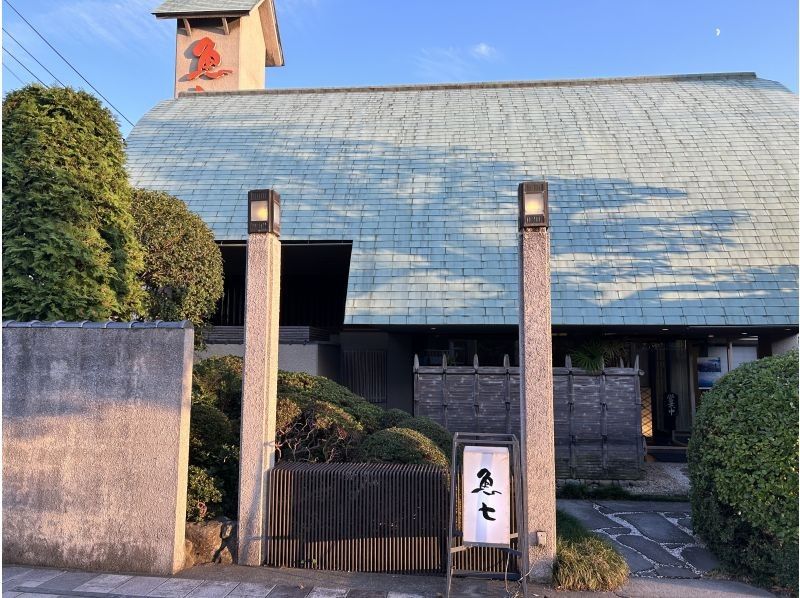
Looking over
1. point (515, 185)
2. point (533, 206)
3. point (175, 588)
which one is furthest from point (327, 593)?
point (515, 185)

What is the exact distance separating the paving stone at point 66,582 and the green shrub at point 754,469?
6753 millimetres

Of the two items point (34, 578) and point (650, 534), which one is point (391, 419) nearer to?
point (650, 534)

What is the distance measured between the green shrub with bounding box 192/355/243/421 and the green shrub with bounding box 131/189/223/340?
6.26 ft

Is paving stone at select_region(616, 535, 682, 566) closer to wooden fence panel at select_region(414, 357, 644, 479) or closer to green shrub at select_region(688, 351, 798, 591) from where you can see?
green shrub at select_region(688, 351, 798, 591)

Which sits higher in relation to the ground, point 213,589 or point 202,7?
point 202,7

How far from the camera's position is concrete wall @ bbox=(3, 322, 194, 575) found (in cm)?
554

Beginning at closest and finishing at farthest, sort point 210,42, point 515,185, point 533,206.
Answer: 1. point 533,206
2. point 515,185
3. point 210,42

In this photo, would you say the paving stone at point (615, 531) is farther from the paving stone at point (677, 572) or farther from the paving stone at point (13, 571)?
the paving stone at point (13, 571)

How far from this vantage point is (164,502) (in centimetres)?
552

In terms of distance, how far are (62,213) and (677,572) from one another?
357 inches

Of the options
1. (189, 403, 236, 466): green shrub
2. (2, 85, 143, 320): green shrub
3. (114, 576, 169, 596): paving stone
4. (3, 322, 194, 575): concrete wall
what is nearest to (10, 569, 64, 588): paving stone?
(3, 322, 194, 575): concrete wall

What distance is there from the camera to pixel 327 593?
5.06 m

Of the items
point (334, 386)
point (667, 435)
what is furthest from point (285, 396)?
point (667, 435)

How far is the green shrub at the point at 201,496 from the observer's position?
19.7ft
